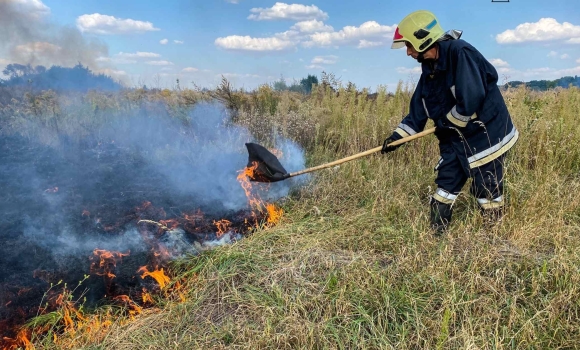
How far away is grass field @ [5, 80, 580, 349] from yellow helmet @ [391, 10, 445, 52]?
1.61m

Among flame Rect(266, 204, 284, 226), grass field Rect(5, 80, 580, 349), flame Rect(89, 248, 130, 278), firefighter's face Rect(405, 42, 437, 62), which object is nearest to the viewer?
grass field Rect(5, 80, 580, 349)

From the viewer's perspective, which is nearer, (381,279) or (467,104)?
(381,279)

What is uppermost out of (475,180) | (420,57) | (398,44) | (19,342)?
(398,44)

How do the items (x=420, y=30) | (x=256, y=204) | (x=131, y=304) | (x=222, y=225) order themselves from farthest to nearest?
(x=256, y=204) → (x=222, y=225) → (x=420, y=30) → (x=131, y=304)

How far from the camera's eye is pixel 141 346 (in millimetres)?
2514

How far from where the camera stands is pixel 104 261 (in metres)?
3.47

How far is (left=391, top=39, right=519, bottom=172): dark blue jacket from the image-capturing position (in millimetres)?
3326

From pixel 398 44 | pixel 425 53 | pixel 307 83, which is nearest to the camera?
pixel 425 53

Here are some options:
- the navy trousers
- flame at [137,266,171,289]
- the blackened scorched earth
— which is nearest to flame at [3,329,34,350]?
the blackened scorched earth

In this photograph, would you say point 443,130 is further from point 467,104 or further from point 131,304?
point 131,304

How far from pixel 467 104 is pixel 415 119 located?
750 mm

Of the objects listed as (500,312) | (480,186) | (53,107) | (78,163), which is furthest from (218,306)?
(53,107)

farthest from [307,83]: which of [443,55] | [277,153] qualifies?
[443,55]

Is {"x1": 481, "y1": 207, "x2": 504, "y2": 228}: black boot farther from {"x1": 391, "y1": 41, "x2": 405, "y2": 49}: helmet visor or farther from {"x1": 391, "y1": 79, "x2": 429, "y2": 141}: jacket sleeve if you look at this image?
{"x1": 391, "y1": 41, "x2": 405, "y2": 49}: helmet visor
